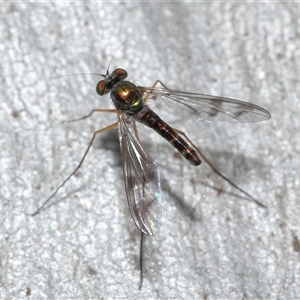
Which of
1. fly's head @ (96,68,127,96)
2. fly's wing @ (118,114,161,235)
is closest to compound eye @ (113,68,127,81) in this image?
fly's head @ (96,68,127,96)

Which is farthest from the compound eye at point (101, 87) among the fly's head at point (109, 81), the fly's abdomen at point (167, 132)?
the fly's abdomen at point (167, 132)

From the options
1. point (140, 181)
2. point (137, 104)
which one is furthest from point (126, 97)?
point (140, 181)

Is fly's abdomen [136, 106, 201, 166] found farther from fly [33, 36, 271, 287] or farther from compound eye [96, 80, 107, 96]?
compound eye [96, 80, 107, 96]

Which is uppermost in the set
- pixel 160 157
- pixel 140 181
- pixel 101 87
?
pixel 101 87

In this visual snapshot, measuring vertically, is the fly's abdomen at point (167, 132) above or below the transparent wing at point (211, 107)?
below

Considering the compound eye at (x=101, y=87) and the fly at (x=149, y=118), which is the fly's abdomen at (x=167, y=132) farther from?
the compound eye at (x=101, y=87)

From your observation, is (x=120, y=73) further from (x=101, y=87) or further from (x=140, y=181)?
(x=140, y=181)
